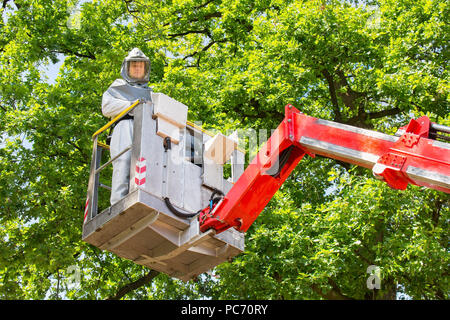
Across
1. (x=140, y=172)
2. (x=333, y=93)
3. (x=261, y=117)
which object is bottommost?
(x=140, y=172)

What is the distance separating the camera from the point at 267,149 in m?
8.15

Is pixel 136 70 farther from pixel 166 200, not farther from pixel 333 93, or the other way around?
pixel 333 93

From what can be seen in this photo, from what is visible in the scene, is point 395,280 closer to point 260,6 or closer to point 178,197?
point 178,197

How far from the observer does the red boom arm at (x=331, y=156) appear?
6719 millimetres

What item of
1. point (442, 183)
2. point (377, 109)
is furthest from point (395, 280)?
point (442, 183)

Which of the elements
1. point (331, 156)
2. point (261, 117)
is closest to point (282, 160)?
point (331, 156)

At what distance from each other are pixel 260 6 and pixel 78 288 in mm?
8849

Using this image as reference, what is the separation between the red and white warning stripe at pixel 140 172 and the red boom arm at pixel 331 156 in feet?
2.94

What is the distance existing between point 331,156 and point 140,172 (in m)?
2.39

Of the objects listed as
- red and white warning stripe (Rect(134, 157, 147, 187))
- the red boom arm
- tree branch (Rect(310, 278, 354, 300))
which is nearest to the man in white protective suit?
red and white warning stripe (Rect(134, 157, 147, 187))

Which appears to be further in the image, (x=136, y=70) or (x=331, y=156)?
(x=136, y=70)

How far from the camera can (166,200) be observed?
339 inches

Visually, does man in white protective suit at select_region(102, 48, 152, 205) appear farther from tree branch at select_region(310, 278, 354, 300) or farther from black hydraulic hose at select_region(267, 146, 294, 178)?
tree branch at select_region(310, 278, 354, 300)

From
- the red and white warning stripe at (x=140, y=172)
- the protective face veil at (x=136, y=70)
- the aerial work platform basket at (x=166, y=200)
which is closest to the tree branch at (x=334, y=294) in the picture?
the aerial work platform basket at (x=166, y=200)
